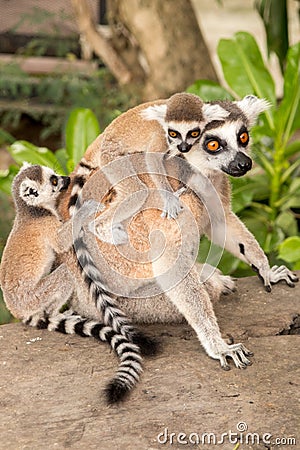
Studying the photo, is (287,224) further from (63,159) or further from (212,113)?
(212,113)

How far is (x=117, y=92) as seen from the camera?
6.34 meters

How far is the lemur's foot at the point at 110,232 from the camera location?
2.61 m

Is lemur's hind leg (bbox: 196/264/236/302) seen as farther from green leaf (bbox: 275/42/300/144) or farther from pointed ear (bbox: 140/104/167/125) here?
green leaf (bbox: 275/42/300/144)

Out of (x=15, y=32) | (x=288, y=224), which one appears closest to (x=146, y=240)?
(x=288, y=224)

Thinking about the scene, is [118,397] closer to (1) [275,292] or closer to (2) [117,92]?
(1) [275,292]

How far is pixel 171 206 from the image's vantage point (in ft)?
8.34

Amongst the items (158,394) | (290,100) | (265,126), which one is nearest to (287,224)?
(265,126)

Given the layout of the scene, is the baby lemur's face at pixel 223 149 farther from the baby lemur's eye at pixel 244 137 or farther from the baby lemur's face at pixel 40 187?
the baby lemur's face at pixel 40 187

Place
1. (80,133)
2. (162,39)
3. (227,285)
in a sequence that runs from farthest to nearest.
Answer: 1. (162,39)
2. (80,133)
3. (227,285)

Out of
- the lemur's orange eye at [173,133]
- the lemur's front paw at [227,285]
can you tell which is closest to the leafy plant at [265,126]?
the lemur's front paw at [227,285]

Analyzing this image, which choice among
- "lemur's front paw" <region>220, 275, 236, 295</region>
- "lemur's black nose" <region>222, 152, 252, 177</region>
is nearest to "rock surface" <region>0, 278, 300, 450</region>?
"lemur's front paw" <region>220, 275, 236, 295</region>

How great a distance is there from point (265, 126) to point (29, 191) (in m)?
1.89

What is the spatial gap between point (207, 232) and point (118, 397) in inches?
33.5

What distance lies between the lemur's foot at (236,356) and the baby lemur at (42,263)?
0.34 meters
